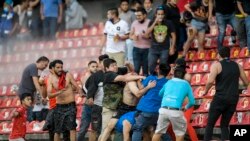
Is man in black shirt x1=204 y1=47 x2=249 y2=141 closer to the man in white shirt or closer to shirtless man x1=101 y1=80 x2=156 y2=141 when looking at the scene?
shirtless man x1=101 y1=80 x2=156 y2=141

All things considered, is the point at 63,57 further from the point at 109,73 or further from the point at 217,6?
the point at 109,73

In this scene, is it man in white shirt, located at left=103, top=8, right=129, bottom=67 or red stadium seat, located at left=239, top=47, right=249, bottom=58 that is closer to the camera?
red stadium seat, located at left=239, top=47, right=249, bottom=58

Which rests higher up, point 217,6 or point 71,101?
point 217,6

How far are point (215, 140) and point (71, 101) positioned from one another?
2820 millimetres

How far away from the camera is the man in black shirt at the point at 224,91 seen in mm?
19062

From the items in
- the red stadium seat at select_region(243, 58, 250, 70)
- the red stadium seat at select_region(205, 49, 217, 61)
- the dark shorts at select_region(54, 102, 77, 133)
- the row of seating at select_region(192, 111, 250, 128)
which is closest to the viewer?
the dark shorts at select_region(54, 102, 77, 133)

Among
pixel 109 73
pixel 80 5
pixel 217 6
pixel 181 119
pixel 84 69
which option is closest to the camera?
pixel 181 119

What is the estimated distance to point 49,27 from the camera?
91.4 feet

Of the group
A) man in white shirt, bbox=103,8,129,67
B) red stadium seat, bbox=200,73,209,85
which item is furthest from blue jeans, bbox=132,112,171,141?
man in white shirt, bbox=103,8,129,67

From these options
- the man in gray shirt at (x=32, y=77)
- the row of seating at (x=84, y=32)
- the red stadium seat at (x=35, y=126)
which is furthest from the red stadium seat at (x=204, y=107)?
the row of seating at (x=84, y=32)

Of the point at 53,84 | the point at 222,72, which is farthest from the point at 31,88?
the point at 222,72

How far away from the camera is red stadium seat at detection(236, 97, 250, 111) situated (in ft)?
69.0

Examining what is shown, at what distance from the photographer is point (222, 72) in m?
19.1

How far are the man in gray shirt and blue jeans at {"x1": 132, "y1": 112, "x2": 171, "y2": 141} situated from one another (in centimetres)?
357
